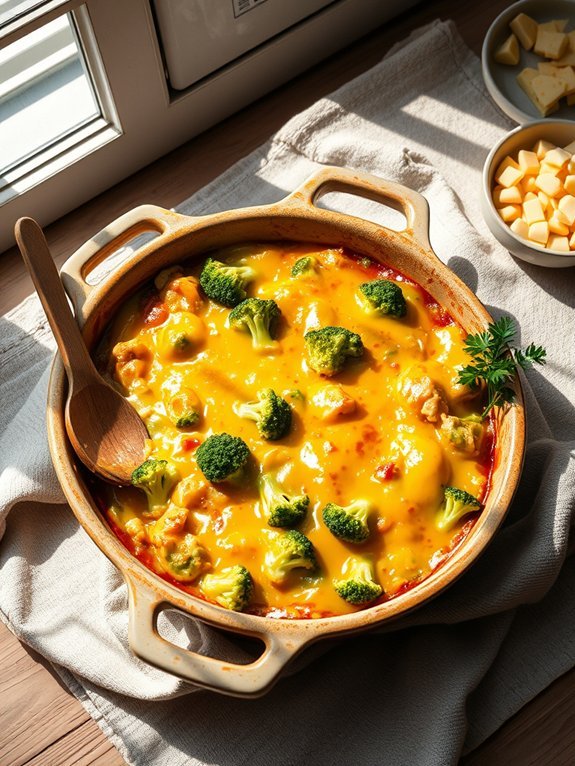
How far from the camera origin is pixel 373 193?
2578mm

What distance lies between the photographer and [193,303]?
2533 mm

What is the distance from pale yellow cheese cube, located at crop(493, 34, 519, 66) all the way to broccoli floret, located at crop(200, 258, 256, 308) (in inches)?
A: 50.9

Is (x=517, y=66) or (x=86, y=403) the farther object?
(x=517, y=66)

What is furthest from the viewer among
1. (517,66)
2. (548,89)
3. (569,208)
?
(517,66)

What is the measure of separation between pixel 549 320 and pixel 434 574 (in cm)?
102

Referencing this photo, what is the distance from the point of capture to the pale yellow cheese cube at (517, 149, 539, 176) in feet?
9.50

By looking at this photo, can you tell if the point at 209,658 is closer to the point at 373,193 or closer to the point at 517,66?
the point at 373,193

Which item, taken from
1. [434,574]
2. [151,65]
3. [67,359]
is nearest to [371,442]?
[434,574]

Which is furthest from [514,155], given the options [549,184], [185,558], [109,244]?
[185,558]

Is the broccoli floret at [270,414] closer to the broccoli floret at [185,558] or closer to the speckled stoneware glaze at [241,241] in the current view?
Result: the broccoli floret at [185,558]

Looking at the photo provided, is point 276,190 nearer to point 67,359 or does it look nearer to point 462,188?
point 462,188

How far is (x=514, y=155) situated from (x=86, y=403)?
1.58m

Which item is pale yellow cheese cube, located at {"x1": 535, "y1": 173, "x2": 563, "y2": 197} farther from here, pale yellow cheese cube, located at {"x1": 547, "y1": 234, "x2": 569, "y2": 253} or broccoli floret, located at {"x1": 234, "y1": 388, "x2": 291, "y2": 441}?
broccoli floret, located at {"x1": 234, "y1": 388, "x2": 291, "y2": 441}

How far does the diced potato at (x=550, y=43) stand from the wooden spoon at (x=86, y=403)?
1.85 metres
